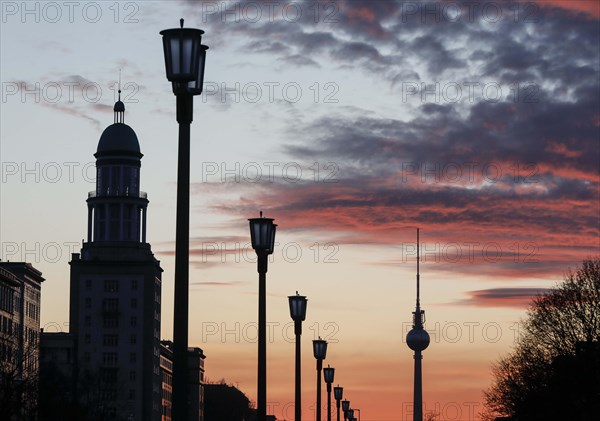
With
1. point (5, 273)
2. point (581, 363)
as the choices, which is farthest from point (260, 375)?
point (5, 273)

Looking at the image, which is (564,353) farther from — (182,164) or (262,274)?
(182,164)

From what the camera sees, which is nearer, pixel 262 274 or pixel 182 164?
pixel 182 164

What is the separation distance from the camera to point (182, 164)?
79.5 feet

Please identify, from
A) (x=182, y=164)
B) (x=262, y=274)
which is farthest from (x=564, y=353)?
(x=182, y=164)

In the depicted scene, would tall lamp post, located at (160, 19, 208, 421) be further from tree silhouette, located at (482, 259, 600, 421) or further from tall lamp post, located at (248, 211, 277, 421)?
tree silhouette, located at (482, 259, 600, 421)

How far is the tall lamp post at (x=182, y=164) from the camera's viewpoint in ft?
77.2

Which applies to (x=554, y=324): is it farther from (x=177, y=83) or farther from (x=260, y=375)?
(x=177, y=83)

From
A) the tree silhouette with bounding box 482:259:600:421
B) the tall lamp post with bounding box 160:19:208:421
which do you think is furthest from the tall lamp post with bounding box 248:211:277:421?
the tree silhouette with bounding box 482:259:600:421

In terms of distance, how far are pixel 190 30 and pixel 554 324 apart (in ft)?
281

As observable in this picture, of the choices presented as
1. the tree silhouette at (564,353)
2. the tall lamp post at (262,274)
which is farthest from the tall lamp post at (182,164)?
the tree silhouette at (564,353)

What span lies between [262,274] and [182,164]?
17.1m

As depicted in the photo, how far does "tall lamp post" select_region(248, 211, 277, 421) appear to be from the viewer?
40156mm

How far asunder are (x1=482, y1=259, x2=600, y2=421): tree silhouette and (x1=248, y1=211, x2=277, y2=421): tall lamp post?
49.1 m

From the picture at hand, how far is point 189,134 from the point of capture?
2464 centimetres
